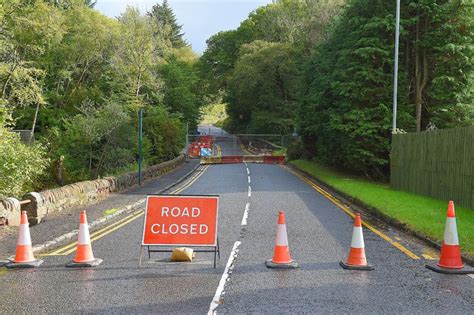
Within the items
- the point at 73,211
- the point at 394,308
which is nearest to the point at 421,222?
the point at 394,308

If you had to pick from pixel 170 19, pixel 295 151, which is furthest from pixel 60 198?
pixel 170 19

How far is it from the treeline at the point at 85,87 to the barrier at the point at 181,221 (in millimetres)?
16165

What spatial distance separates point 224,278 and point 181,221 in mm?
1465

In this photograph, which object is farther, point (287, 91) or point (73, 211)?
point (287, 91)

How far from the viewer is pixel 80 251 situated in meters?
8.12

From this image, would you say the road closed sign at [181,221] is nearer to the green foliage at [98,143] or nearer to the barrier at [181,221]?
the barrier at [181,221]

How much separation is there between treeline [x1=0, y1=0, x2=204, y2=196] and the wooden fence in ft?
49.4

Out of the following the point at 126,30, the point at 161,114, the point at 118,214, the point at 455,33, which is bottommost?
the point at 118,214

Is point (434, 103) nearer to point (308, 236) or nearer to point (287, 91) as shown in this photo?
point (308, 236)

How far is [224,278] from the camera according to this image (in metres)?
7.29

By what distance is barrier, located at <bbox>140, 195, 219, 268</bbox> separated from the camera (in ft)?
26.9

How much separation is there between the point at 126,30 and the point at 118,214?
31.0m

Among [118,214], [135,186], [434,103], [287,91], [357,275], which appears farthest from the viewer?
[287,91]

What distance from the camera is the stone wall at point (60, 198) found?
11234 mm
